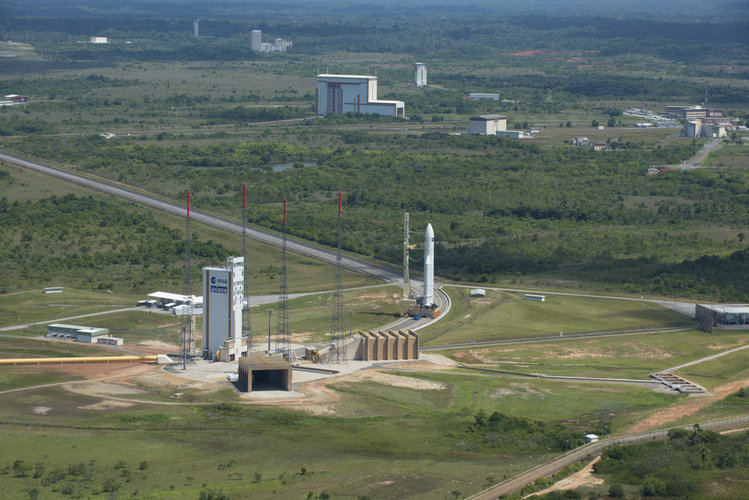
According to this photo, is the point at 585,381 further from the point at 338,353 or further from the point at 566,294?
the point at 566,294

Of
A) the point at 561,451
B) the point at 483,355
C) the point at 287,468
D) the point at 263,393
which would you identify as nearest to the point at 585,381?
the point at 483,355

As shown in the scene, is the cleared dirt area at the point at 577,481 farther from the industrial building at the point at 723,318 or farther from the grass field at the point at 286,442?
the industrial building at the point at 723,318

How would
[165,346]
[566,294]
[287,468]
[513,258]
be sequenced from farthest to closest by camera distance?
[513,258] < [566,294] < [165,346] < [287,468]

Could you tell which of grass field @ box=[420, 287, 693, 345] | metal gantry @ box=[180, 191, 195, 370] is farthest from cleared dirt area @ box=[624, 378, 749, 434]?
metal gantry @ box=[180, 191, 195, 370]

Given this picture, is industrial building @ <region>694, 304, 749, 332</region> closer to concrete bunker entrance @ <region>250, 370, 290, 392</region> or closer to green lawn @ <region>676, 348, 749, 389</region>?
green lawn @ <region>676, 348, 749, 389</region>

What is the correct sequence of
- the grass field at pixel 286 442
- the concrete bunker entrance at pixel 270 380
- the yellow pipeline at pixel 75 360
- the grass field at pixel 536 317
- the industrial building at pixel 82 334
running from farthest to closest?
the grass field at pixel 536 317
the industrial building at pixel 82 334
the yellow pipeline at pixel 75 360
the concrete bunker entrance at pixel 270 380
the grass field at pixel 286 442

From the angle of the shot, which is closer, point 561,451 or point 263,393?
point 561,451

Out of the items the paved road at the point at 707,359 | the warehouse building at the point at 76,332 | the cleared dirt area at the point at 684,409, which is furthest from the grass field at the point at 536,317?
the warehouse building at the point at 76,332
